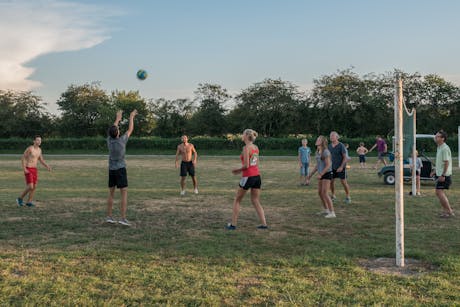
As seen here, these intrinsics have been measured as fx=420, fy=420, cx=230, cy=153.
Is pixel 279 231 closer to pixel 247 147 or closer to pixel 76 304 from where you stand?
pixel 247 147

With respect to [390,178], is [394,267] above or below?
below

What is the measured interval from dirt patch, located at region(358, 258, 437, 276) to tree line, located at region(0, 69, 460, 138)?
46.6 m

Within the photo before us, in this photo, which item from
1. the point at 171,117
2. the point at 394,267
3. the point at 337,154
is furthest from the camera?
the point at 171,117

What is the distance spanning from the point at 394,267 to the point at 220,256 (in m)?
2.33

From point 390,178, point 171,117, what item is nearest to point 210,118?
point 171,117

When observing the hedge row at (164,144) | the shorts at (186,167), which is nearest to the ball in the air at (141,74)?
the shorts at (186,167)

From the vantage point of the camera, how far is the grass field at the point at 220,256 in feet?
14.6

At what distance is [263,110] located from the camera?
59312mm

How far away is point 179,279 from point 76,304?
46.7 inches

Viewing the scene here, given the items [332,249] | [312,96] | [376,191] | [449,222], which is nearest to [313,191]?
[376,191]

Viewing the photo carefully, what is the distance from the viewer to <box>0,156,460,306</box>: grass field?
445 cm

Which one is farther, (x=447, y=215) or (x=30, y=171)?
(x=30, y=171)

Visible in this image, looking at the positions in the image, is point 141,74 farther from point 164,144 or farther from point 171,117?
point 171,117

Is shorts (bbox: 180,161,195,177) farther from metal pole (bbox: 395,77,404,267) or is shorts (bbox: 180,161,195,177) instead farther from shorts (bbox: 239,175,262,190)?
metal pole (bbox: 395,77,404,267)
